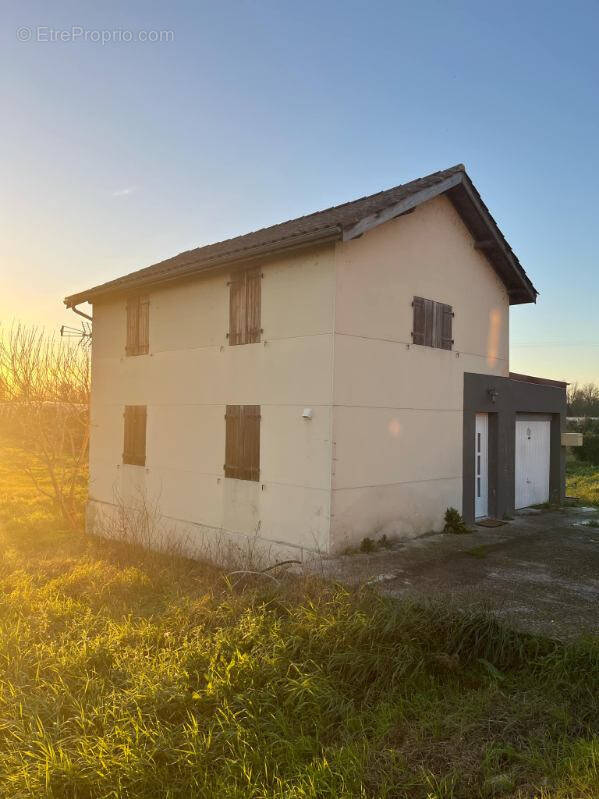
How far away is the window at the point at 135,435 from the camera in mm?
12475

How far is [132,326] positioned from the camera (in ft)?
41.8

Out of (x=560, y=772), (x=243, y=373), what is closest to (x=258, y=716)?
(x=560, y=772)

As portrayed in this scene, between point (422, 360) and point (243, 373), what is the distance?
3.18 meters

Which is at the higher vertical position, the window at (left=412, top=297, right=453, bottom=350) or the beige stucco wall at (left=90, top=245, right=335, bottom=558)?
the window at (left=412, top=297, right=453, bottom=350)

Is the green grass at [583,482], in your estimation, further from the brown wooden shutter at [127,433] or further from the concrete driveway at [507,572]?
the brown wooden shutter at [127,433]

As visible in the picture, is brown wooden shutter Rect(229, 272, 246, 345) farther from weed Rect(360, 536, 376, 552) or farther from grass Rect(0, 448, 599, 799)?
grass Rect(0, 448, 599, 799)

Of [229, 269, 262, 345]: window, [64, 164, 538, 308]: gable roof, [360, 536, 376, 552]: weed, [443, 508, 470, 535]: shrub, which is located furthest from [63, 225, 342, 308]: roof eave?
[443, 508, 470, 535]: shrub

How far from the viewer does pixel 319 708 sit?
13.8ft

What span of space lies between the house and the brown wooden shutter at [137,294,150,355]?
0.05 m

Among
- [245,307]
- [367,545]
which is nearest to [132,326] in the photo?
[245,307]

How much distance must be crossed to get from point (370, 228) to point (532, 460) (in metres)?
7.83

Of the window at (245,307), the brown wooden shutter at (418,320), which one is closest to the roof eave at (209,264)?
the window at (245,307)

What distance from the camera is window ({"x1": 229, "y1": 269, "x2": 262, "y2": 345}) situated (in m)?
9.80

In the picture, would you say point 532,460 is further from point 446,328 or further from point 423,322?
point 423,322
